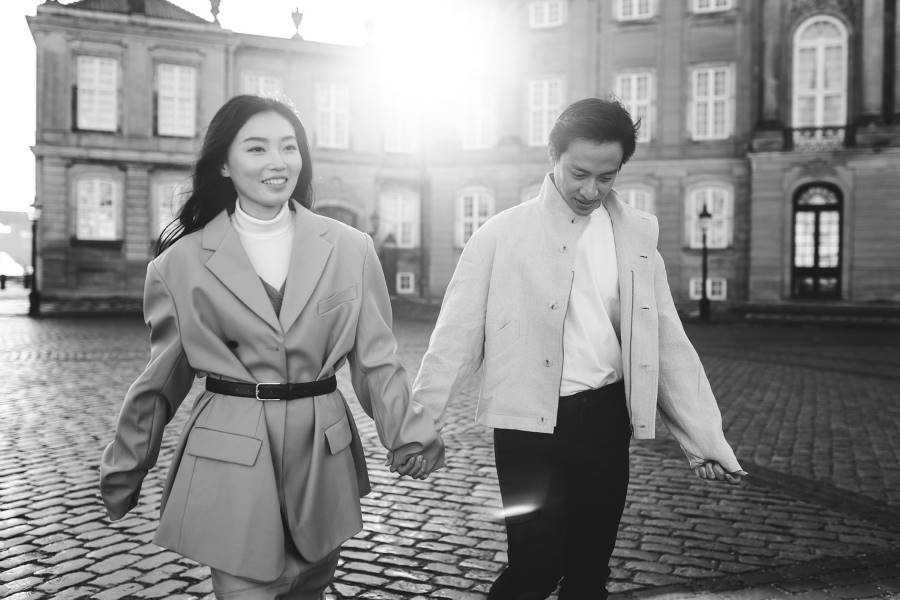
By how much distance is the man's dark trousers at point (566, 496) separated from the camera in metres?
2.70

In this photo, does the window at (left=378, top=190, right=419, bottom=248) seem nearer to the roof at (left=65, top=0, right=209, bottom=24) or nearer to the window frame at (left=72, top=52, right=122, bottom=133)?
the roof at (left=65, top=0, right=209, bottom=24)

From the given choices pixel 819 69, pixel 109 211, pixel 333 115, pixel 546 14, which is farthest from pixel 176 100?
pixel 819 69

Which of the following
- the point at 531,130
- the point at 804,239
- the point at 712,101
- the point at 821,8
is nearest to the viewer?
the point at 821,8

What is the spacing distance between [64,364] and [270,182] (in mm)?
11969

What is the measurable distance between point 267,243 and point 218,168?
0.99ft

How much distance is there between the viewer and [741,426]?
8.46 meters

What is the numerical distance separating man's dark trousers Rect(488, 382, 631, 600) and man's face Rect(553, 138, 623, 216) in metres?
0.64

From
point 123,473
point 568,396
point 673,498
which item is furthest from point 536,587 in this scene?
point 673,498

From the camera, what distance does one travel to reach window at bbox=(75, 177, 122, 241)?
29891 millimetres

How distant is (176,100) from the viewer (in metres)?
30.9

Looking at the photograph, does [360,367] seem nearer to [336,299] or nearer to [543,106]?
[336,299]

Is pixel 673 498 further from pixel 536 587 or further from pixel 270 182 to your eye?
pixel 270 182

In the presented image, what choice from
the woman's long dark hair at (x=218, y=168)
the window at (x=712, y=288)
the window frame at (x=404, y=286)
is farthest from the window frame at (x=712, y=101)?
the woman's long dark hair at (x=218, y=168)

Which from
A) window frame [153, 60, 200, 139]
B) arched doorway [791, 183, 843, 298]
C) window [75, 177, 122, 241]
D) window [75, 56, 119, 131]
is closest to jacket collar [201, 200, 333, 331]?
arched doorway [791, 183, 843, 298]
